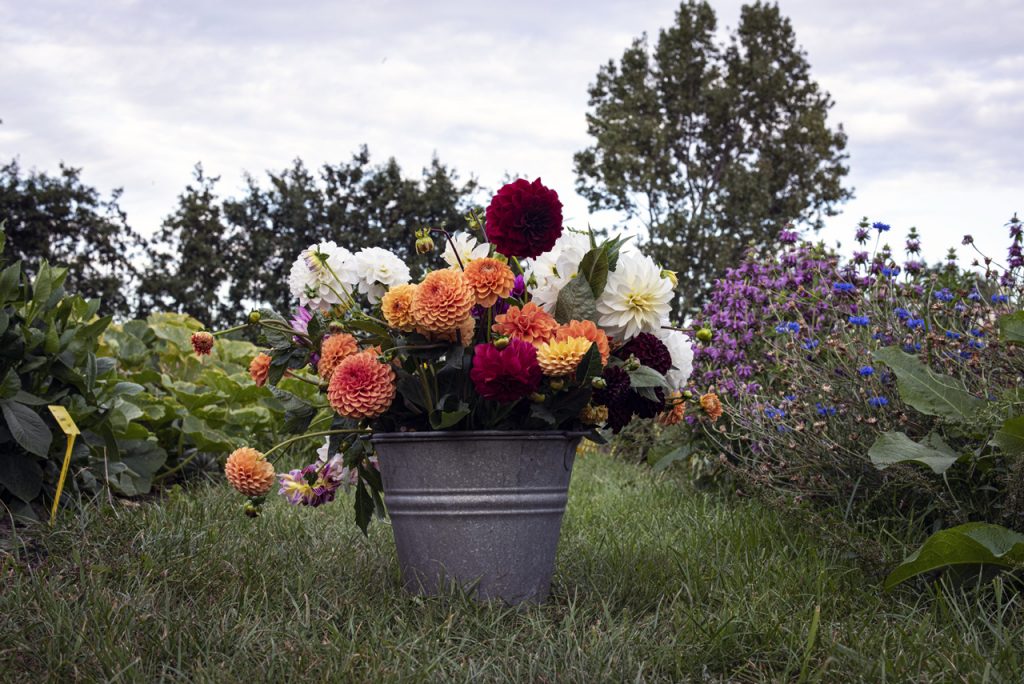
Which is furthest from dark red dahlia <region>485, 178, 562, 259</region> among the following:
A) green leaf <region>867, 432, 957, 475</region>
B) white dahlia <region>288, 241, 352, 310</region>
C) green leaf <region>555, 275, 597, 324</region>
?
green leaf <region>867, 432, 957, 475</region>

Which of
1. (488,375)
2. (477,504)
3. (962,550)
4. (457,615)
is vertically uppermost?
(488,375)

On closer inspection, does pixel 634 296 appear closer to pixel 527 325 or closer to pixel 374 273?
pixel 527 325

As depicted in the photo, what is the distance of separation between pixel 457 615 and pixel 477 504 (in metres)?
0.26

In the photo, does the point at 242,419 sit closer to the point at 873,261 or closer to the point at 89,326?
the point at 89,326

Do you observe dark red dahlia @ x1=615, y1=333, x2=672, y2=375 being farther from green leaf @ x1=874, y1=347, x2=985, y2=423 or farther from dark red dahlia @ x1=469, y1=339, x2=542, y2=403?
green leaf @ x1=874, y1=347, x2=985, y2=423

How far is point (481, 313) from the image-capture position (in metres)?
2.30

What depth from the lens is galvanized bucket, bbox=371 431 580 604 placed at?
2156mm

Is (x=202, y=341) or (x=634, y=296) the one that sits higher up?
(x=634, y=296)

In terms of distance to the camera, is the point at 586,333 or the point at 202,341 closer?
the point at 586,333

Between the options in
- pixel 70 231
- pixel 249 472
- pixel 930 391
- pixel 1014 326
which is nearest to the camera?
pixel 249 472

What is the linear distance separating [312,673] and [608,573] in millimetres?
1011

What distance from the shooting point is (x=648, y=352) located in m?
2.29

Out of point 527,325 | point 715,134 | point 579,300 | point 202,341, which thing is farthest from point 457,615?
point 715,134

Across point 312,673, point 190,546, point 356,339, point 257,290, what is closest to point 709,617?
Answer: point 312,673
